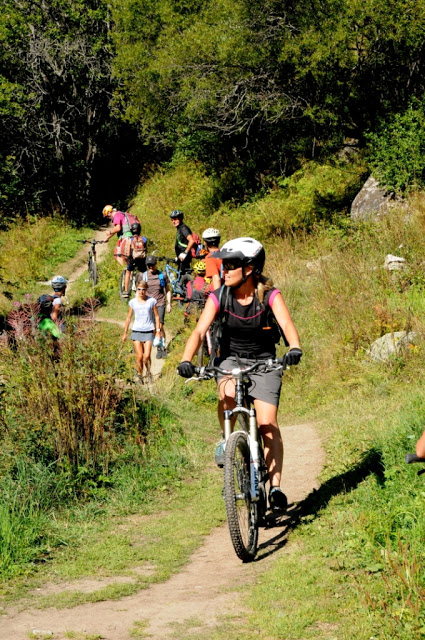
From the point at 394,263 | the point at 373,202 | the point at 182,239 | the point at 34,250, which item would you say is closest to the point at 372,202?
the point at 373,202

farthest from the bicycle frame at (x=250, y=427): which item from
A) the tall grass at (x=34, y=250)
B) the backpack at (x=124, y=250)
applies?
the tall grass at (x=34, y=250)

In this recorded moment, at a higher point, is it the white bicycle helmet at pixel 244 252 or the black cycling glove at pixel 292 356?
the white bicycle helmet at pixel 244 252

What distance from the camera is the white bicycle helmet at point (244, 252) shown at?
579 centimetres

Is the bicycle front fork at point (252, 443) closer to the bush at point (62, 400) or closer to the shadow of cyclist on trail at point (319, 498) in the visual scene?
the shadow of cyclist on trail at point (319, 498)

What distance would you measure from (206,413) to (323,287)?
11.7 ft

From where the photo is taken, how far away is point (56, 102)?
31.5 metres

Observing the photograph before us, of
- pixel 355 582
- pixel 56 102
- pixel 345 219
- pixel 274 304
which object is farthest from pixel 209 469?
pixel 56 102

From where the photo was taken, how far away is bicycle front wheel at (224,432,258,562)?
536cm

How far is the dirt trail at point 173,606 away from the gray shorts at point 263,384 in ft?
3.81

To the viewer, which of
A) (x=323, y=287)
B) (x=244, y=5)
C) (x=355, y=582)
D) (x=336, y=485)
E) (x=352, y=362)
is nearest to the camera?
(x=355, y=582)

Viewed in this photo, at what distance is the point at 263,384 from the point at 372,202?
1248cm

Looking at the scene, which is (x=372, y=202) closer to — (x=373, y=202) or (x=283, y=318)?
(x=373, y=202)

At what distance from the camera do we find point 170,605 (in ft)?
16.6

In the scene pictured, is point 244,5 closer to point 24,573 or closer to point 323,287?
point 323,287
